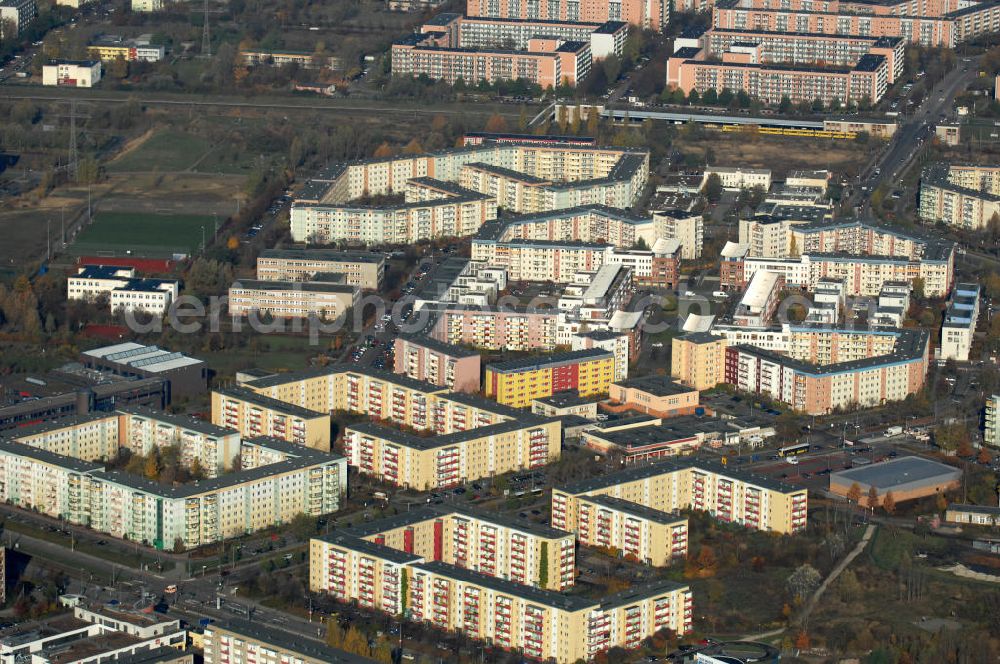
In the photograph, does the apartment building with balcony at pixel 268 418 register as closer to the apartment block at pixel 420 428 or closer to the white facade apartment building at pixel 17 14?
the apartment block at pixel 420 428

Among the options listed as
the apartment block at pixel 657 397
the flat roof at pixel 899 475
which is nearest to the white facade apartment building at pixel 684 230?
the apartment block at pixel 657 397

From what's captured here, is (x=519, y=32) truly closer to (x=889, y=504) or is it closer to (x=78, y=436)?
(x=78, y=436)

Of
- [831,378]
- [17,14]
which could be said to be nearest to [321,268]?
[831,378]

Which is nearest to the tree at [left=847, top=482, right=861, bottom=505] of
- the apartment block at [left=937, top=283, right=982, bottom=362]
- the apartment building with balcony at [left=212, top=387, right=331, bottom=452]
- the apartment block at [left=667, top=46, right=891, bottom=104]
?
the apartment block at [left=937, top=283, right=982, bottom=362]

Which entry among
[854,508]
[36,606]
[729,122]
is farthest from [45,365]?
[729,122]

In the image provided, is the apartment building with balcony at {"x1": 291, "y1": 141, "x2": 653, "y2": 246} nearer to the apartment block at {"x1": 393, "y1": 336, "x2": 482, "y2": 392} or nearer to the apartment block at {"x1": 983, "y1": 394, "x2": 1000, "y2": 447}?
→ the apartment block at {"x1": 393, "y1": 336, "x2": 482, "y2": 392}

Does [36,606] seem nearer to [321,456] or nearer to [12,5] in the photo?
[321,456]
